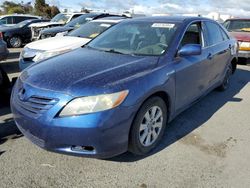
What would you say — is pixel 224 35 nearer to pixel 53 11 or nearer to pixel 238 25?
pixel 238 25

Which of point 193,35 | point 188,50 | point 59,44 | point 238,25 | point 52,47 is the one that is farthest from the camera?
point 238,25

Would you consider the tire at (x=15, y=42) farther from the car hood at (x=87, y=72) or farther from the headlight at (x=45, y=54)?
the car hood at (x=87, y=72)

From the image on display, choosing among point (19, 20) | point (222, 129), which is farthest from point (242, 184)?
point (19, 20)

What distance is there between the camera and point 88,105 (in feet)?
9.78

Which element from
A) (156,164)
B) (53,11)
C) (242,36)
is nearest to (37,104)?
(156,164)

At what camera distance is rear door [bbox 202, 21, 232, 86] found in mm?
5250

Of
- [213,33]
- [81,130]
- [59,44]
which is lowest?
[81,130]

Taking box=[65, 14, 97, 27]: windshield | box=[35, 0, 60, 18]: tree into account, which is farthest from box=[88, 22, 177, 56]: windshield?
box=[35, 0, 60, 18]: tree

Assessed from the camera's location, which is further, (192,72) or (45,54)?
(45,54)

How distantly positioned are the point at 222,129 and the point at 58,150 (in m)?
2.58

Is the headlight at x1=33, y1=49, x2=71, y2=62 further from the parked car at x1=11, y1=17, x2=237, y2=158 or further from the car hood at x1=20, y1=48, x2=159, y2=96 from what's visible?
the car hood at x1=20, y1=48, x2=159, y2=96

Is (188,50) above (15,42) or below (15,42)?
above

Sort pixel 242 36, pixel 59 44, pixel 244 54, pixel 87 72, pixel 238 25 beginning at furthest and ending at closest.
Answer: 1. pixel 238 25
2. pixel 242 36
3. pixel 244 54
4. pixel 59 44
5. pixel 87 72

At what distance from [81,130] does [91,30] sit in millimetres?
5429
